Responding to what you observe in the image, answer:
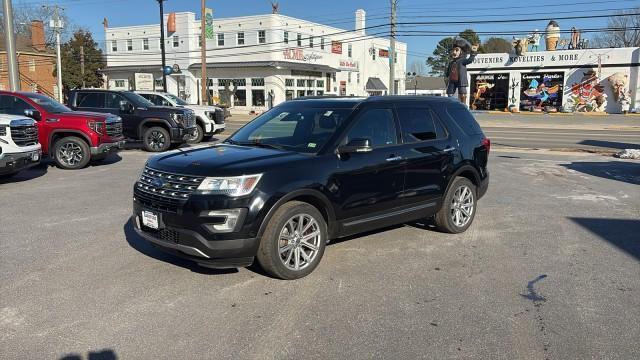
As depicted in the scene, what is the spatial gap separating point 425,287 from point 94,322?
2.85m

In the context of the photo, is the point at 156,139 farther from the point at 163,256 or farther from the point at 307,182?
the point at 307,182

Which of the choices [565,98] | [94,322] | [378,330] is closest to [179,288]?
[94,322]

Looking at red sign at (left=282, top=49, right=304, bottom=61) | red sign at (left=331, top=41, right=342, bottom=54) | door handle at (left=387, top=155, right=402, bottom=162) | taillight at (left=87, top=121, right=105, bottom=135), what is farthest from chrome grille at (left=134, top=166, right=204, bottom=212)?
red sign at (left=331, top=41, right=342, bottom=54)

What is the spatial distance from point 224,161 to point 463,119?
3.64 m

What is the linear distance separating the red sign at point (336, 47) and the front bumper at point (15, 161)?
49.4m

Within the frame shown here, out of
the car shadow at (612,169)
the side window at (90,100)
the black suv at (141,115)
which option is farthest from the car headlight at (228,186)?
the side window at (90,100)

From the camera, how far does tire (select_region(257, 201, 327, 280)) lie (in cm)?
470

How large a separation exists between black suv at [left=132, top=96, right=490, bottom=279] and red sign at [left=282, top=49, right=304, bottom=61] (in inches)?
1757

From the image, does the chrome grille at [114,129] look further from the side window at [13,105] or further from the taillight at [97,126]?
the side window at [13,105]

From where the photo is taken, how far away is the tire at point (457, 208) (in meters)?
6.50

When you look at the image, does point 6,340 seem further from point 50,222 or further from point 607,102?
point 607,102

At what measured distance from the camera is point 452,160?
21.3 feet

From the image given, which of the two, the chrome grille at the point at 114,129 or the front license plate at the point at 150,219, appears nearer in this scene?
the front license plate at the point at 150,219

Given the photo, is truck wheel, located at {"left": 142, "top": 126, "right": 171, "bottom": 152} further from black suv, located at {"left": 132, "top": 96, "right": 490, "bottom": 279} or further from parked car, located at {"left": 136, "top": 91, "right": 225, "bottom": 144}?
black suv, located at {"left": 132, "top": 96, "right": 490, "bottom": 279}
